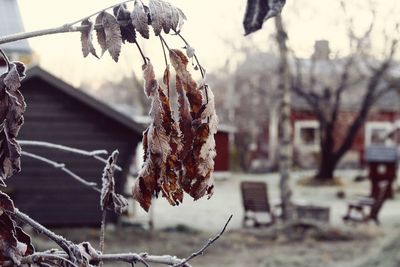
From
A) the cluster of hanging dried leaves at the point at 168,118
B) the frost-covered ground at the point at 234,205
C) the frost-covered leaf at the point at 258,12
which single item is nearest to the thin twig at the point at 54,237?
the cluster of hanging dried leaves at the point at 168,118

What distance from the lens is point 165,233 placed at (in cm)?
1658

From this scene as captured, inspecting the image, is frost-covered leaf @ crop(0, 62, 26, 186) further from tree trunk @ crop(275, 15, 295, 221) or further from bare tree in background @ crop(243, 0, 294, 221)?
tree trunk @ crop(275, 15, 295, 221)

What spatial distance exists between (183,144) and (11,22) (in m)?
14.7

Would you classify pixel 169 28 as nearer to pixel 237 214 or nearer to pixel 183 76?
pixel 183 76

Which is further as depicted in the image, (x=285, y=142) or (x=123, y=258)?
(x=285, y=142)

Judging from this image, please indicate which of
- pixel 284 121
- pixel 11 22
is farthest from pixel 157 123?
pixel 284 121

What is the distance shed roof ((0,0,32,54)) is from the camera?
48.5ft

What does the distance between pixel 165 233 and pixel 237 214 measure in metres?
5.96

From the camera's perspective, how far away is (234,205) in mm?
25422

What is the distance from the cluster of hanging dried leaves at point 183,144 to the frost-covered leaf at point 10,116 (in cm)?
21

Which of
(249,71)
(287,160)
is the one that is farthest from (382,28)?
(249,71)

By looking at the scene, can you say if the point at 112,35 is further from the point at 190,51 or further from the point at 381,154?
the point at 381,154

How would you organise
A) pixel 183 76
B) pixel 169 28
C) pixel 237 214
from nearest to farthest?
1. pixel 169 28
2. pixel 183 76
3. pixel 237 214

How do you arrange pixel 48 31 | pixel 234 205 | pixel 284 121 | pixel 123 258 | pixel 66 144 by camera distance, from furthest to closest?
pixel 234 205
pixel 284 121
pixel 66 144
pixel 123 258
pixel 48 31
